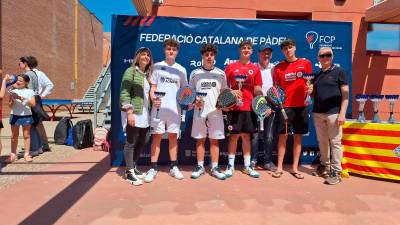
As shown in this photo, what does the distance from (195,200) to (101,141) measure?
3861mm

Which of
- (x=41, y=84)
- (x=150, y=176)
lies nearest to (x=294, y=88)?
(x=150, y=176)

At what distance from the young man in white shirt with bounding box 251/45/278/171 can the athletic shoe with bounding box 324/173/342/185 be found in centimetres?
94

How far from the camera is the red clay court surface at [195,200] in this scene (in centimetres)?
346

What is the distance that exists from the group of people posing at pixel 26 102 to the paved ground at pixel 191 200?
95 cm

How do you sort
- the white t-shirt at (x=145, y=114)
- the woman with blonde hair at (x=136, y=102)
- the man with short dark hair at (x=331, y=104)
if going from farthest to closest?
the man with short dark hair at (x=331, y=104) < the white t-shirt at (x=145, y=114) < the woman with blonde hair at (x=136, y=102)

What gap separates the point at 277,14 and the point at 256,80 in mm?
4145

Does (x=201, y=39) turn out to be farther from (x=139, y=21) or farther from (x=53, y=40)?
(x=53, y=40)

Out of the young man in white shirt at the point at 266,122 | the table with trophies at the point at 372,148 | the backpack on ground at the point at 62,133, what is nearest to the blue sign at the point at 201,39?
the young man in white shirt at the point at 266,122

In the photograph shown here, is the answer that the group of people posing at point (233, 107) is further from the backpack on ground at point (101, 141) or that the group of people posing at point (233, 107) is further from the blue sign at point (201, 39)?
the backpack on ground at point (101, 141)

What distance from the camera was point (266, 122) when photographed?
5.51 m

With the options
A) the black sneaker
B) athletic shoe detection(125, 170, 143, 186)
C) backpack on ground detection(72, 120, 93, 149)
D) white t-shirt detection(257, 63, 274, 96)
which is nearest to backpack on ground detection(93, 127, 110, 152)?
backpack on ground detection(72, 120, 93, 149)

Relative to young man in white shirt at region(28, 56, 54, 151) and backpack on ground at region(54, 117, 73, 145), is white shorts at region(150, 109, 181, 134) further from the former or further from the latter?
backpack on ground at region(54, 117, 73, 145)

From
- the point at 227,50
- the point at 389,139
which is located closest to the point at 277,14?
the point at 227,50

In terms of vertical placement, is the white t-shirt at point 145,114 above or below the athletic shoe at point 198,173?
above
